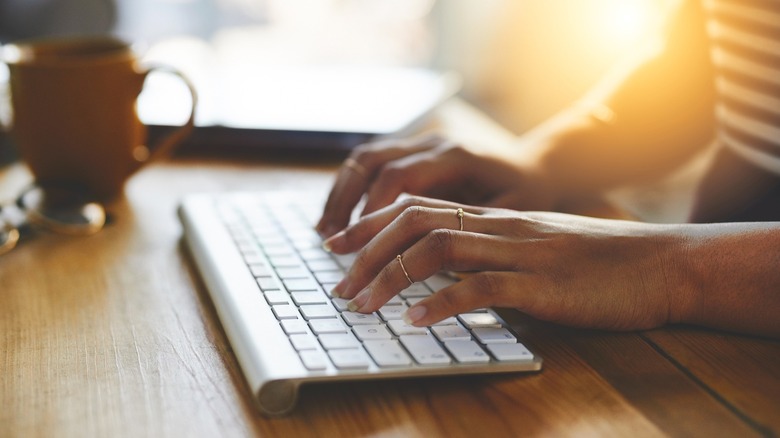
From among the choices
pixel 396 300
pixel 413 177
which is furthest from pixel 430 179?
pixel 396 300

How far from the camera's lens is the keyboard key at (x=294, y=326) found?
55 cm

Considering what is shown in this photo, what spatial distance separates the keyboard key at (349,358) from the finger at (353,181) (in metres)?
0.26

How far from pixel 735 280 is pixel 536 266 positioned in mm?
163

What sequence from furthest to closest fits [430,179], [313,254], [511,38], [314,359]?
[511,38] < [430,179] < [313,254] < [314,359]

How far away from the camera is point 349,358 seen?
1.71ft

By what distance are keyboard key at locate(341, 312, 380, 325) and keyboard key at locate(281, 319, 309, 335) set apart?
3 centimetres

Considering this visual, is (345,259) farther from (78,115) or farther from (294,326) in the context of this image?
(78,115)

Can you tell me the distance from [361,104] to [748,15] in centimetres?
57

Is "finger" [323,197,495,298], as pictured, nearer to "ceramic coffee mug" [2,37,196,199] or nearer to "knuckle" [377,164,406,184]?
"knuckle" [377,164,406,184]

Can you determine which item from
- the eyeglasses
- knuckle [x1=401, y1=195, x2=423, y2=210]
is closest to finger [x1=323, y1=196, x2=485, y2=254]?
knuckle [x1=401, y1=195, x2=423, y2=210]

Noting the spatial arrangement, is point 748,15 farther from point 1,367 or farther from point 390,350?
point 1,367

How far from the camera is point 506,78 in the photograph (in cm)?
182

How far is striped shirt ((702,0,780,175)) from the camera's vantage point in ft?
2.91

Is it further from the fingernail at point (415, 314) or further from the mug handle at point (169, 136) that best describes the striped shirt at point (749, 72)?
the mug handle at point (169, 136)
